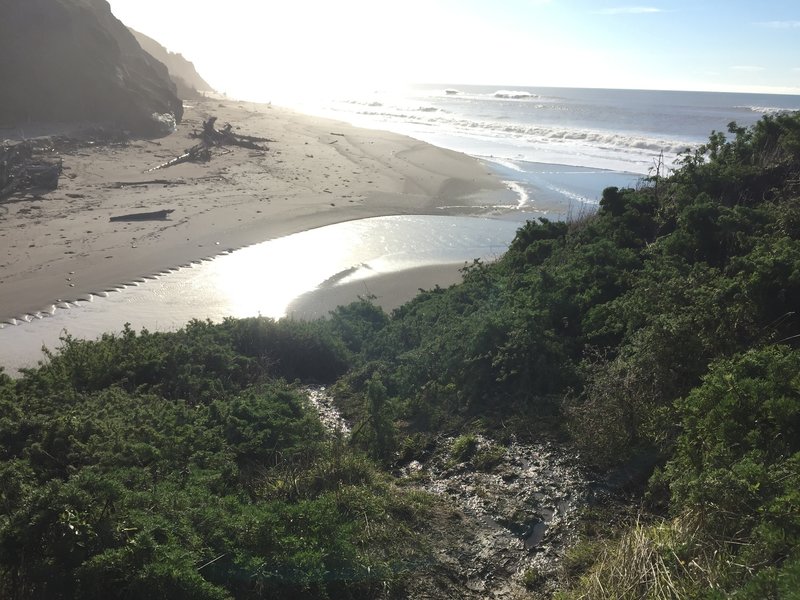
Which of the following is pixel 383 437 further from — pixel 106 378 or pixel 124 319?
pixel 124 319

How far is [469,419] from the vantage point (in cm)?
669

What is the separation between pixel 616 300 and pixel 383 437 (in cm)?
302

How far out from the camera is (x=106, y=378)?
7.08 metres

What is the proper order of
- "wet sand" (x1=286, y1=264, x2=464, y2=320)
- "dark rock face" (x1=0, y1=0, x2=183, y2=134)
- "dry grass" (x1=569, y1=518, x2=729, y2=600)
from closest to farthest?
"dry grass" (x1=569, y1=518, x2=729, y2=600) → "wet sand" (x1=286, y1=264, x2=464, y2=320) → "dark rock face" (x1=0, y1=0, x2=183, y2=134)

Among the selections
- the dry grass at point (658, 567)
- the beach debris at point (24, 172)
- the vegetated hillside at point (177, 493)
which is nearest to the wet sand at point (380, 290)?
the vegetated hillside at point (177, 493)

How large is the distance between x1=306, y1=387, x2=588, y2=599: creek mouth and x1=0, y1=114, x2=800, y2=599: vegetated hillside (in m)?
0.19

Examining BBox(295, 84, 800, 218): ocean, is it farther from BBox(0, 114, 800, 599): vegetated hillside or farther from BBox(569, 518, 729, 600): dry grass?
BBox(569, 518, 729, 600): dry grass

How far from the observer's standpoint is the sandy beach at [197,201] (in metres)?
12.8

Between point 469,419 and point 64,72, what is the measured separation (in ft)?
84.5

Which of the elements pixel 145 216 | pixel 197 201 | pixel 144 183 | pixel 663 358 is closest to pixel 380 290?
pixel 145 216

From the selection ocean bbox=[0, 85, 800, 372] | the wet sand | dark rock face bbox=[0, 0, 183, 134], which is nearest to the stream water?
ocean bbox=[0, 85, 800, 372]

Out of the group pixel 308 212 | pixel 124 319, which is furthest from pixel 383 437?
pixel 308 212

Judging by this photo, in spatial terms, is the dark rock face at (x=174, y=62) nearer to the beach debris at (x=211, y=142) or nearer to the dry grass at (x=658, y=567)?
the beach debris at (x=211, y=142)

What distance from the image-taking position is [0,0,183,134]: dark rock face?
2416 cm
